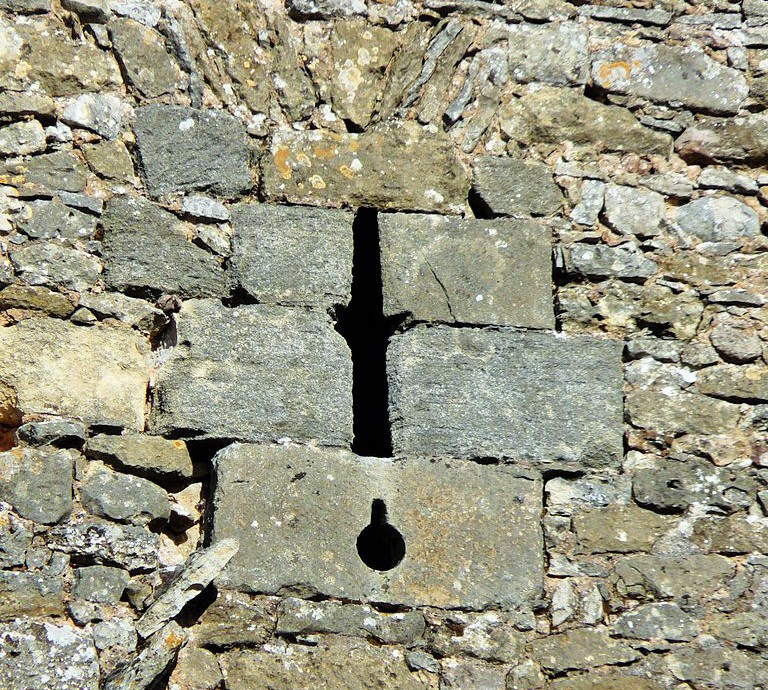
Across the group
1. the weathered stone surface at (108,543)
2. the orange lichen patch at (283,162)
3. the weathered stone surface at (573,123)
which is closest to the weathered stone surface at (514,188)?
the weathered stone surface at (573,123)

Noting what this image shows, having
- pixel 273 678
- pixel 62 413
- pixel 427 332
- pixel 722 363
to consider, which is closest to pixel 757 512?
pixel 722 363

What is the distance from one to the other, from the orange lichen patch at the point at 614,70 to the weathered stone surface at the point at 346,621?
1967 millimetres

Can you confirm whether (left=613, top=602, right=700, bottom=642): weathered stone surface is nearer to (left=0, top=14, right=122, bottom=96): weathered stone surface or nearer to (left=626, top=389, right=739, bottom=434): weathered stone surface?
(left=626, top=389, right=739, bottom=434): weathered stone surface

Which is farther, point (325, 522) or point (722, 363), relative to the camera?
point (722, 363)

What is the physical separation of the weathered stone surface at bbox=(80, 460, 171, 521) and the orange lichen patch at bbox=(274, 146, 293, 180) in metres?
1.09

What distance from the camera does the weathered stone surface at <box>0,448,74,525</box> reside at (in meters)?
3.29

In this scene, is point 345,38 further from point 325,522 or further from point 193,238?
point 325,522

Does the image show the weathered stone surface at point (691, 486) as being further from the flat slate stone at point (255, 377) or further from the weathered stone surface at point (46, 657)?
the weathered stone surface at point (46, 657)

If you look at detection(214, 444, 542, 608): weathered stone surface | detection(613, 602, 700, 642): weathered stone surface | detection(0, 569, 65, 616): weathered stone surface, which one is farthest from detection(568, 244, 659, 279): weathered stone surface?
Answer: detection(0, 569, 65, 616): weathered stone surface

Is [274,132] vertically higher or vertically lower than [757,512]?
higher

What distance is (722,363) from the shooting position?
3.89 meters

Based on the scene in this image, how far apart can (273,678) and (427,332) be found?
1170 mm

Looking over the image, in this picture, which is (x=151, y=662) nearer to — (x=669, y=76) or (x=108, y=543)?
(x=108, y=543)

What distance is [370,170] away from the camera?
3865 millimetres
